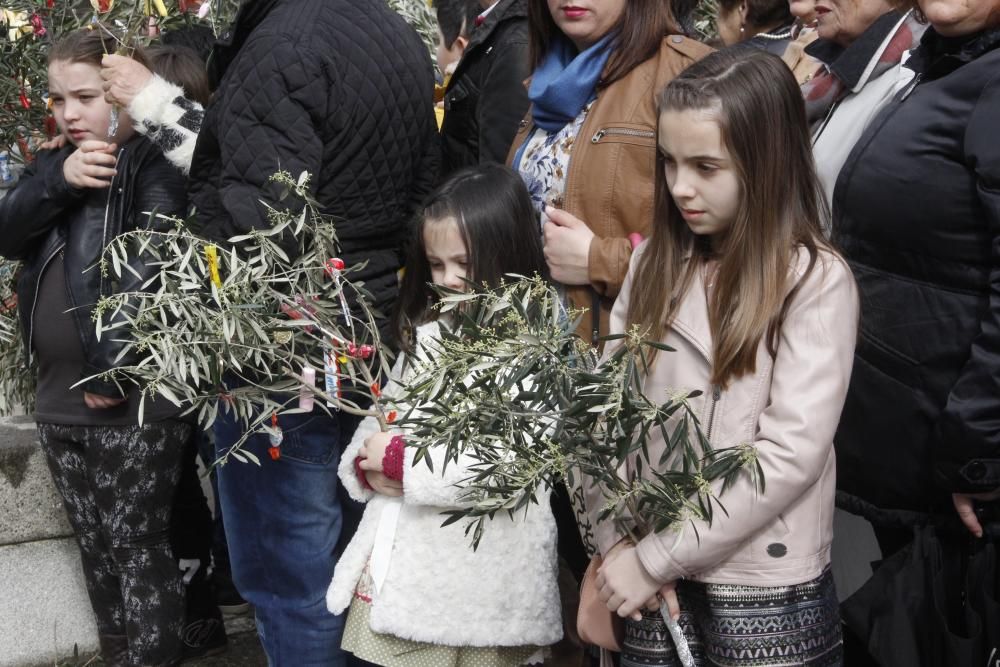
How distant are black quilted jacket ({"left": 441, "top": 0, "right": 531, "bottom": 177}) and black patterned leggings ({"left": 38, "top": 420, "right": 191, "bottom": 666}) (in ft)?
4.33

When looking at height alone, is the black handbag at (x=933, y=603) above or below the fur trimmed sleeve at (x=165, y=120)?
below

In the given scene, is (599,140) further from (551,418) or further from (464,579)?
(464,579)

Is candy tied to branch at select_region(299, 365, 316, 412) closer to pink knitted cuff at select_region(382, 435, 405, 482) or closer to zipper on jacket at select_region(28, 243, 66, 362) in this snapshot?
pink knitted cuff at select_region(382, 435, 405, 482)

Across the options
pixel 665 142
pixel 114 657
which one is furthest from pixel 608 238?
pixel 114 657

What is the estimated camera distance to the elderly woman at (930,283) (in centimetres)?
233

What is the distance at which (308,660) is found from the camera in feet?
11.1

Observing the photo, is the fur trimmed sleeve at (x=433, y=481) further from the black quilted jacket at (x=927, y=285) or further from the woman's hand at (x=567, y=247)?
the black quilted jacket at (x=927, y=285)

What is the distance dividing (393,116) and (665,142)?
1109 millimetres

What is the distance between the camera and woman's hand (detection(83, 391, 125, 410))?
3750mm

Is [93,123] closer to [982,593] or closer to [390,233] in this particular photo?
[390,233]

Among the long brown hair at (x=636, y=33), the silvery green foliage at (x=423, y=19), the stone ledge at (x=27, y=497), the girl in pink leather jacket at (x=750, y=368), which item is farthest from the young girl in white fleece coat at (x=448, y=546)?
the silvery green foliage at (x=423, y=19)

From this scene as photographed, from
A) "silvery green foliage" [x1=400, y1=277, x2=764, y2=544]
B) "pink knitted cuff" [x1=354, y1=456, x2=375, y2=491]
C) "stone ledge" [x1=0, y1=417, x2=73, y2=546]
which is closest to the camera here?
"silvery green foliage" [x1=400, y1=277, x2=764, y2=544]

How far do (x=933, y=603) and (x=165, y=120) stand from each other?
8.48 ft

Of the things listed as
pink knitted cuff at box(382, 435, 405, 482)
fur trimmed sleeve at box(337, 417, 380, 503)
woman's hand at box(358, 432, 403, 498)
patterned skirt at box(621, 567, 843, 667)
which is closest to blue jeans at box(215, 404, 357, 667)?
fur trimmed sleeve at box(337, 417, 380, 503)
